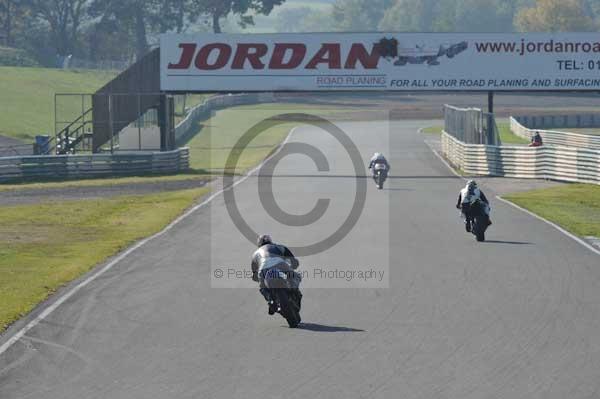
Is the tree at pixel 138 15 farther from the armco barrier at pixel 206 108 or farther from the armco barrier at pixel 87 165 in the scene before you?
the armco barrier at pixel 87 165

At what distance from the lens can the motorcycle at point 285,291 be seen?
53.0ft

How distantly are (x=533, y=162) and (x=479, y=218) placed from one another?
20.9 meters

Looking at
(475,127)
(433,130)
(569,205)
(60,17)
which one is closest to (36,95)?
(433,130)

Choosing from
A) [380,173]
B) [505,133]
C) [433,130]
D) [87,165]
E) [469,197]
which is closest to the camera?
[469,197]

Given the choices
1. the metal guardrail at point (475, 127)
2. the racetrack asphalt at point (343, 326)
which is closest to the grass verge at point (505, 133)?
the metal guardrail at point (475, 127)

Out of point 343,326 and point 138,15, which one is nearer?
point 343,326

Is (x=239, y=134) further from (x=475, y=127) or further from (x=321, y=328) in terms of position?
(x=321, y=328)

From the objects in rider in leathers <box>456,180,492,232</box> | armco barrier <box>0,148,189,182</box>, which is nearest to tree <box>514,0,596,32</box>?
armco barrier <box>0,148,189,182</box>

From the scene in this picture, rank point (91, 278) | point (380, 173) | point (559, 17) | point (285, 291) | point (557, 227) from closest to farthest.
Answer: point (285, 291)
point (91, 278)
point (557, 227)
point (380, 173)
point (559, 17)

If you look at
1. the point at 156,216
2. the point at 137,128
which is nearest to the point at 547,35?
the point at 137,128

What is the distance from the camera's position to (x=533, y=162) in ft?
149

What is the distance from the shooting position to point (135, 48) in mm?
149250

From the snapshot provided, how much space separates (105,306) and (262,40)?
31.5 m

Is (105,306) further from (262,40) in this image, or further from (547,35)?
(547,35)
